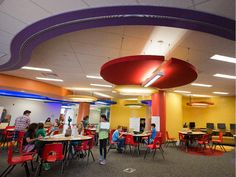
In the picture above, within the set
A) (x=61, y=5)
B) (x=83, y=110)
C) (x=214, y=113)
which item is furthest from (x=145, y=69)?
(x=83, y=110)

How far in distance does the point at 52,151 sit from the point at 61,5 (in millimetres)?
3116

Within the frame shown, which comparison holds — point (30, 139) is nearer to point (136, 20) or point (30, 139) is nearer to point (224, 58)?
point (136, 20)

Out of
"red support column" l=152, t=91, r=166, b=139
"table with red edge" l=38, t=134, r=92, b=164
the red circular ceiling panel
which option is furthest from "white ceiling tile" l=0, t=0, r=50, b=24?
"red support column" l=152, t=91, r=166, b=139

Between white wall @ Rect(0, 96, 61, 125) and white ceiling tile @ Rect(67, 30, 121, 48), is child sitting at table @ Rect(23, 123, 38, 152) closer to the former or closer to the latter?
white ceiling tile @ Rect(67, 30, 121, 48)

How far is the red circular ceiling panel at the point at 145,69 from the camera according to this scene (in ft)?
9.46

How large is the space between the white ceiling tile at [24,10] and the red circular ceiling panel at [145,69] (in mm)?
1510

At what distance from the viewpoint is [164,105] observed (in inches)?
385

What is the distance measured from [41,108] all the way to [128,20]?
14746 millimetres

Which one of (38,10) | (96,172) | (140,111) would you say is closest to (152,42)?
(38,10)

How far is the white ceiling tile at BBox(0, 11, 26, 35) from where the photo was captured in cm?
295

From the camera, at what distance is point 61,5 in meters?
2.45

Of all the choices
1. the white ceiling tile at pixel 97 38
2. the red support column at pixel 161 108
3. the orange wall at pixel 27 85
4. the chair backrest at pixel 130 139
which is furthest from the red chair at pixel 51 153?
the red support column at pixel 161 108

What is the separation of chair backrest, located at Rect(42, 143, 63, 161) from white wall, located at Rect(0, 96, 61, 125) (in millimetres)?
11388

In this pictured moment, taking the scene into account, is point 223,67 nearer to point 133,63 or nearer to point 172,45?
point 172,45
